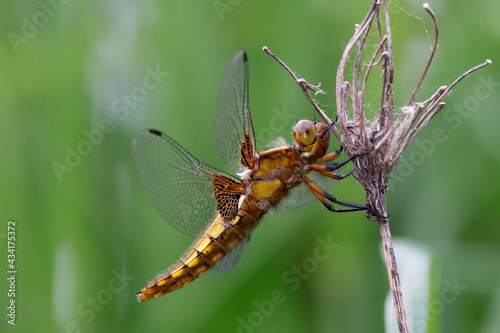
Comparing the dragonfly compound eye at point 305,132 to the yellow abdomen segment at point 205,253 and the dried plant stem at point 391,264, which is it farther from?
the dried plant stem at point 391,264

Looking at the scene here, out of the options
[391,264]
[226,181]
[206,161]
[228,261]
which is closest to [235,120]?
[226,181]

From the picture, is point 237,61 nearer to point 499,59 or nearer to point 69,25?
point 69,25

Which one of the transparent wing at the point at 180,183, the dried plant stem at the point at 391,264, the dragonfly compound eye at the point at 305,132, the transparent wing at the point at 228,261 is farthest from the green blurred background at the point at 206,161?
the dried plant stem at the point at 391,264

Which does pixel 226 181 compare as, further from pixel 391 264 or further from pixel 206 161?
pixel 391 264

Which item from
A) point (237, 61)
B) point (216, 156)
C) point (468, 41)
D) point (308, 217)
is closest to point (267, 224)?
point (308, 217)

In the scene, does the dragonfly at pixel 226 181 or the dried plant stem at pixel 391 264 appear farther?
the dragonfly at pixel 226 181

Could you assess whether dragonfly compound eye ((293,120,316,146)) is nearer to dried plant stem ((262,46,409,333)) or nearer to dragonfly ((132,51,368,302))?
dragonfly ((132,51,368,302))
